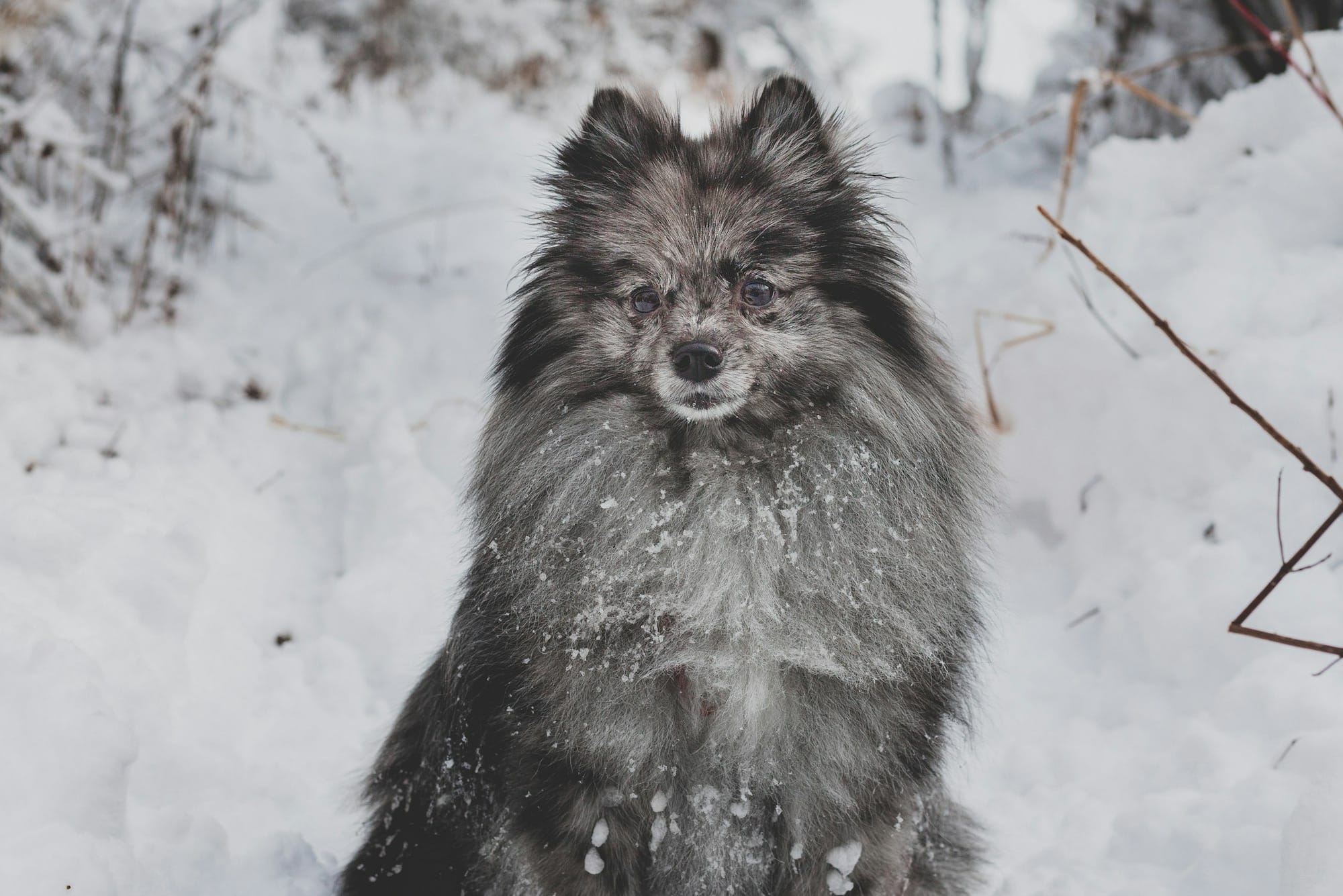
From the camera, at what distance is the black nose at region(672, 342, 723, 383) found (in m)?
2.58

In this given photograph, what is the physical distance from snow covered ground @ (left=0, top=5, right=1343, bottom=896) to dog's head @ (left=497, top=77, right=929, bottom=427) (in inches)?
17.7

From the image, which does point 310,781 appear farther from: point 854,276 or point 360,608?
point 854,276

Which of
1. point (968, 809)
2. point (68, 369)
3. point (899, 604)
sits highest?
point (899, 604)

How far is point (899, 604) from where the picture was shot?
2.54 metres

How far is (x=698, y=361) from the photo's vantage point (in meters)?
2.58

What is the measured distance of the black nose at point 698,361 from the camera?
258 cm

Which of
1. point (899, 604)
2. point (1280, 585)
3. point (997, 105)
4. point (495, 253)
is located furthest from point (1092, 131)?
point (899, 604)

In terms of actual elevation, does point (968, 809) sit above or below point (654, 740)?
below

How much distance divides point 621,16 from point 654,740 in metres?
12.5

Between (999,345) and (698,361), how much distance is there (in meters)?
3.03

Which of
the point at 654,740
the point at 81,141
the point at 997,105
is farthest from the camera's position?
the point at 997,105

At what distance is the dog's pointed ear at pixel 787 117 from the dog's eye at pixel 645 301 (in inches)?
19.1

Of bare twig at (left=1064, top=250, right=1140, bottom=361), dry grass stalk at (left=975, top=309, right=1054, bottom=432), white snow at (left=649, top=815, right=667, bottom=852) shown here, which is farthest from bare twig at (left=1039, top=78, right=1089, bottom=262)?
white snow at (left=649, top=815, right=667, bottom=852)

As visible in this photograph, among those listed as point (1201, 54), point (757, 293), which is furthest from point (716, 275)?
point (1201, 54)
